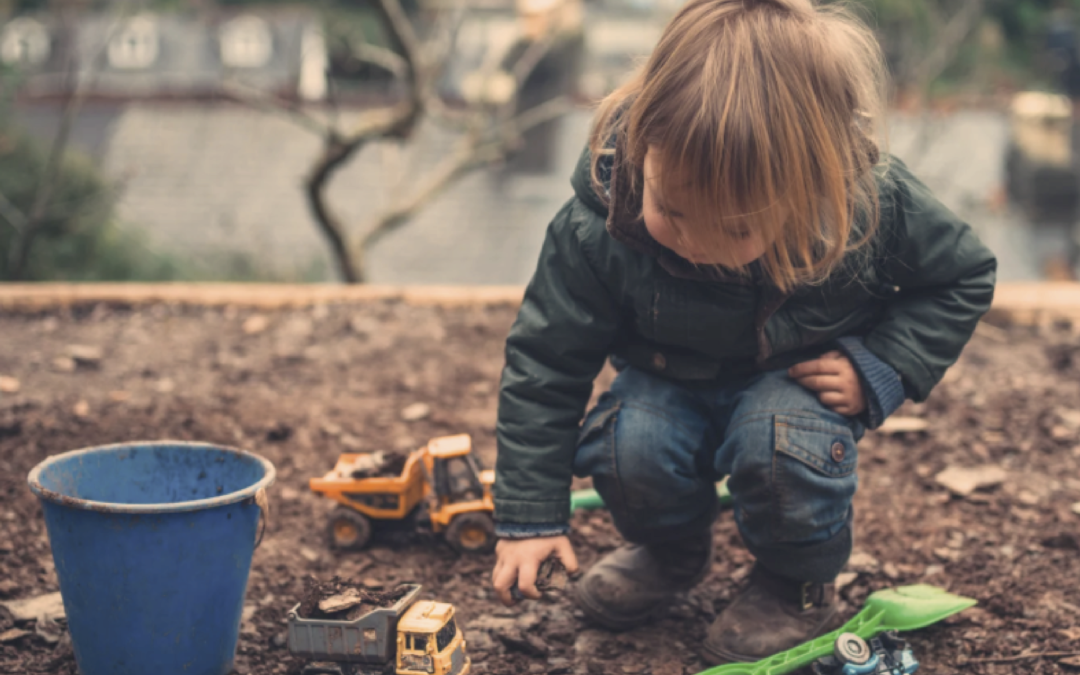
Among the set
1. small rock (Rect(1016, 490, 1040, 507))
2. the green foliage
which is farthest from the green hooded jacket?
the green foliage

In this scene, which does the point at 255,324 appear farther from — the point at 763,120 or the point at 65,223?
the point at 65,223

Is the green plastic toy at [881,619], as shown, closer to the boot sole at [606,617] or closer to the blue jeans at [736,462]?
the blue jeans at [736,462]

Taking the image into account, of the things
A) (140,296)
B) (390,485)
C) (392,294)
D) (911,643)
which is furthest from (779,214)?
(140,296)

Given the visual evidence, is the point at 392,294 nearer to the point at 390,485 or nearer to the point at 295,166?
Answer: the point at 390,485

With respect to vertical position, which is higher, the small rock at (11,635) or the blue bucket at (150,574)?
the blue bucket at (150,574)

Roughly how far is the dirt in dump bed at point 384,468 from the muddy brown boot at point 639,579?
1.45 feet

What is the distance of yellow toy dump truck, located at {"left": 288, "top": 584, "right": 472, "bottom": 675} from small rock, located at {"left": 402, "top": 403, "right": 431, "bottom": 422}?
1.19m

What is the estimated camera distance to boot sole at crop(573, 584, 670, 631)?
1.71 metres

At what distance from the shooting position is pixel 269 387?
2805mm

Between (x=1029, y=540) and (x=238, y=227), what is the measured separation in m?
8.18

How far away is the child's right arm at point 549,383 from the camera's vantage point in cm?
156

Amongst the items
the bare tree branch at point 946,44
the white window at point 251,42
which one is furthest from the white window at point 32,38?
the bare tree branch at point 946,44

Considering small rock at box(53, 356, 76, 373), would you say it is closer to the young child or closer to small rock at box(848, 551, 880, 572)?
the young child

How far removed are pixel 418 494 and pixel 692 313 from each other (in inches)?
29.5
